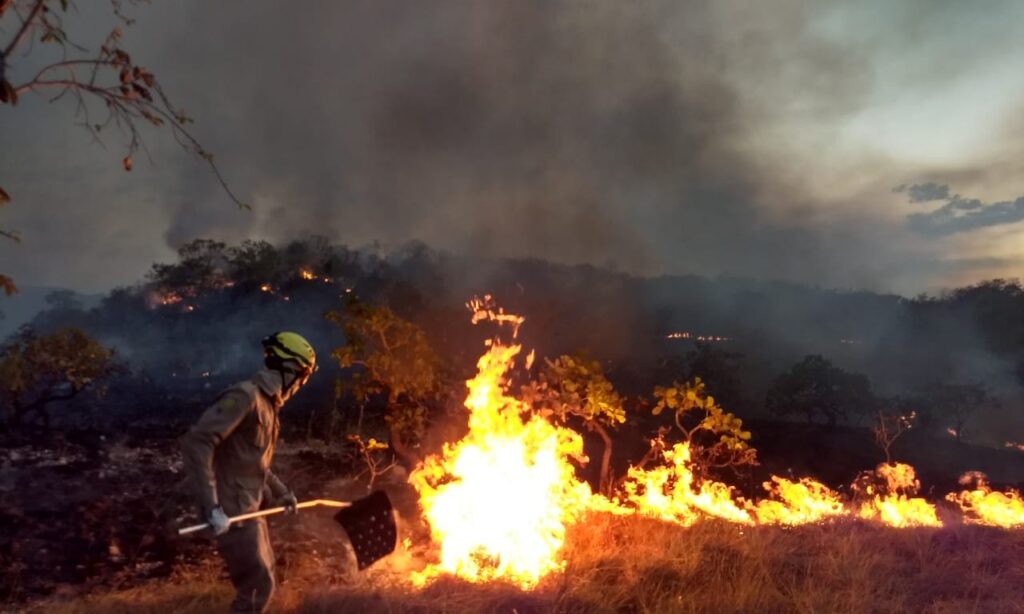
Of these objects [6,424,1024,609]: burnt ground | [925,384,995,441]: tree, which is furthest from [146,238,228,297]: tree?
[925,384,995,441]: tree

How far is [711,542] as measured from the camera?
6527mm

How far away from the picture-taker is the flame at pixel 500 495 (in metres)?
6.25

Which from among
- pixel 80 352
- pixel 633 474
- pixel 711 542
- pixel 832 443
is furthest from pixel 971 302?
pixel 80 352

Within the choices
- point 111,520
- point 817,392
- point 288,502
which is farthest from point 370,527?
point 817,392

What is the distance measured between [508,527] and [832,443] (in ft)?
108

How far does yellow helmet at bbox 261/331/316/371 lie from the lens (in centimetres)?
406

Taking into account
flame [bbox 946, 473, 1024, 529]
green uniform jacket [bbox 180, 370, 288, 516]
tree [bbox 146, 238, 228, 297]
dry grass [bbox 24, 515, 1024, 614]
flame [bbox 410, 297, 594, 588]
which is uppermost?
tree [bbox 146, 238, 228, 297]

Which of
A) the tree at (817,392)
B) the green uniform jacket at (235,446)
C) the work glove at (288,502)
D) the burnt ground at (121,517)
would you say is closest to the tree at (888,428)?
the tree at (817,392)

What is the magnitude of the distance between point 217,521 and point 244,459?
0.49 m

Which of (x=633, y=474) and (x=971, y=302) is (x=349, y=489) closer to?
(x=633, y=474)

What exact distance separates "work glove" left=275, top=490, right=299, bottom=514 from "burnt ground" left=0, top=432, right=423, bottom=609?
1.72m

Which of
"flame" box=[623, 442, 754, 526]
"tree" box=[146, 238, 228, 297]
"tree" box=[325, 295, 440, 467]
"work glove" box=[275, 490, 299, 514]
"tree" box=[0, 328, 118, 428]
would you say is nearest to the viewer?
"work glove" box=[275, 490, 299, 514]

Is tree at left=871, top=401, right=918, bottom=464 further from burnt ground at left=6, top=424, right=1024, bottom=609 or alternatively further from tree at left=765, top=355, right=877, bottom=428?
burnt ground at left=6, top=424, right=1024, bottom=609

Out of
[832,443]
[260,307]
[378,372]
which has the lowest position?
[832,443]
